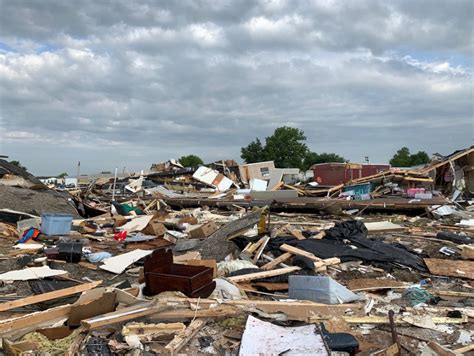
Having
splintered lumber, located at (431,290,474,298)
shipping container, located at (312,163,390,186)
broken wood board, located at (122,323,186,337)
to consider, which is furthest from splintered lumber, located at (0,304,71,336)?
shipping container, located at (312,163,390,186)

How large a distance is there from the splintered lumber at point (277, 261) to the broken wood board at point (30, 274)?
3.19 meters

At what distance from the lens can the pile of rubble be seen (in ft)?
14.1

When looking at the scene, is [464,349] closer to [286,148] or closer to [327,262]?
[327,262]

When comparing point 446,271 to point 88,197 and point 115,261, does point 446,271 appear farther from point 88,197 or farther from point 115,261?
point 88,197

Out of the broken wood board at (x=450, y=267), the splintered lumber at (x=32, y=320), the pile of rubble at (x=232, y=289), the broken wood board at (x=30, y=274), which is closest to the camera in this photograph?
the pile of rubble at (x=232, y=289)

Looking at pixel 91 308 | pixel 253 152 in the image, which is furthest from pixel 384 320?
pixel 253 152

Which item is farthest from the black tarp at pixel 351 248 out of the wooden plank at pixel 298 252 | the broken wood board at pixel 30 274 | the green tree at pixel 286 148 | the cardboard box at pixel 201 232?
the green tree at pixel 286 148

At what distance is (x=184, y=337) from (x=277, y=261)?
330 centimetres

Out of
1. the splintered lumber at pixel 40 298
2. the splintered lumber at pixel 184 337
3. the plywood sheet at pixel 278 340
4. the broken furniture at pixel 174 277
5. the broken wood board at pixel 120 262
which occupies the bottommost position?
the broken wood board at pixel 120 262

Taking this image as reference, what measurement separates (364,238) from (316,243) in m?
1.15

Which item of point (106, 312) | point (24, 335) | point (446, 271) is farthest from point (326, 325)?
point (446, 271)

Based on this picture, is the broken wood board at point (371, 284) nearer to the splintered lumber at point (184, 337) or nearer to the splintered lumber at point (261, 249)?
the splintered lumber at point (261, 249)

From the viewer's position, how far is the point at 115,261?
8.02m

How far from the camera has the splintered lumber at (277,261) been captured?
7.14m
